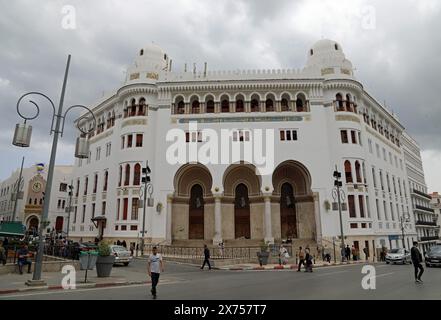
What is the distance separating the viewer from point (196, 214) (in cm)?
3606

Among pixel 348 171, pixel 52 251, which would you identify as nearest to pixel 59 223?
pixel 52 251

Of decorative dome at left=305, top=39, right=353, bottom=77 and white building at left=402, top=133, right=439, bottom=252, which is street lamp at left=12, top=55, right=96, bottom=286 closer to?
decorative dome at left=305, top=39, right=353, bottom=77

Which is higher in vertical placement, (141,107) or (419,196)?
(141,107)

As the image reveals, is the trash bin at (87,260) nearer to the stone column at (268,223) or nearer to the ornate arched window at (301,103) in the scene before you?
the stone column at (268,223)

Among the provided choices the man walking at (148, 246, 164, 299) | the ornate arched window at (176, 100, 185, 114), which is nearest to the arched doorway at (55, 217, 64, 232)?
the ornate arched window at (176, 100, 185, 114)

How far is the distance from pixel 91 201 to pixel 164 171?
13082 mm

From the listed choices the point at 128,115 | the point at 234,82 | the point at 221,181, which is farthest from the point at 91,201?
the point at 234,82

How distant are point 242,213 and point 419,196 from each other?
125 ft

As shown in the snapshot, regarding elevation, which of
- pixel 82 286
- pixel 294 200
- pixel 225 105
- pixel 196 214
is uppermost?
pixel 225 105

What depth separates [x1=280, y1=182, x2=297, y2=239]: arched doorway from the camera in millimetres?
35125

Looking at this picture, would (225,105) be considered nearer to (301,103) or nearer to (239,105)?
(239,105)

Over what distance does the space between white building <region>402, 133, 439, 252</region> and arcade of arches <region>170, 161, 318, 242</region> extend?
27170 mm

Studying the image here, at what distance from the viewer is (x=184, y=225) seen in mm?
35219
